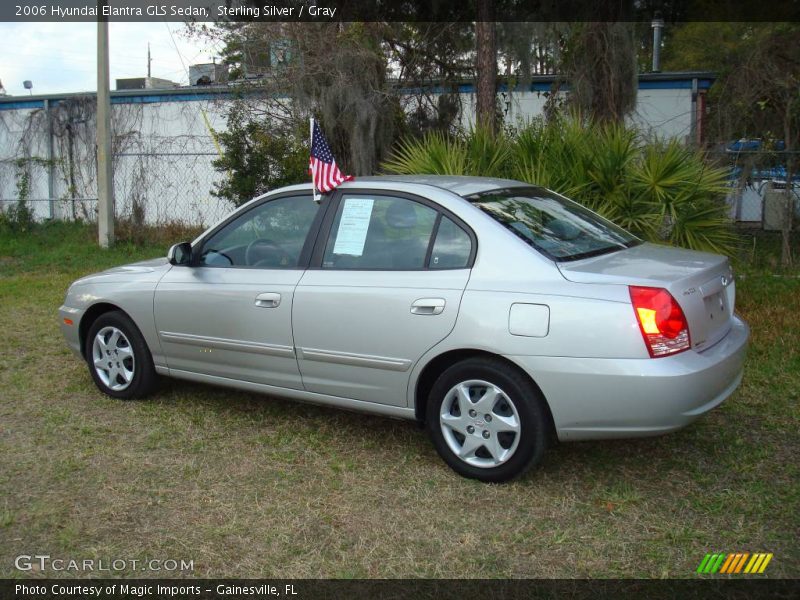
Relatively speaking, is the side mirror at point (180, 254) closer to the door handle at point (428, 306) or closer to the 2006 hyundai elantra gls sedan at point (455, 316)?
the 2006 hyundai elantra gls sedan at point (455, 316)

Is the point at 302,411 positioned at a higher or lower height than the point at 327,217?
lower

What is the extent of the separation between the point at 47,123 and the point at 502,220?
15.4 metres

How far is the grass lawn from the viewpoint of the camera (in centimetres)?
362

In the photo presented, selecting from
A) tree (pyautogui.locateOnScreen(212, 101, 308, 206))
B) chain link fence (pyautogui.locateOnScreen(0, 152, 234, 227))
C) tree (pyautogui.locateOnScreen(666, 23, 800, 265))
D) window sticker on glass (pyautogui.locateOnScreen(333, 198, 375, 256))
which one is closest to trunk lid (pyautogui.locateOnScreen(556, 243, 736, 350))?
window sticker on glass (pyautogui.locateOnScreen(333, 198, 375, 256))

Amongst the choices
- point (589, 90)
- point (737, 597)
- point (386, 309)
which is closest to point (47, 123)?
point (589, 90)

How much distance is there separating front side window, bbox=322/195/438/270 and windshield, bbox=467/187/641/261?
355 mm

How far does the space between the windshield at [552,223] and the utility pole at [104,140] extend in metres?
10.00

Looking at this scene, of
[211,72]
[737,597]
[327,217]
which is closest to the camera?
[737,597]

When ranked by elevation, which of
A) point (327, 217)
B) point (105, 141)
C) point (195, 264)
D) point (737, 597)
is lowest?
point (737, 597)

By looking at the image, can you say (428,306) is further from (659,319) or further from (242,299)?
(242,299)

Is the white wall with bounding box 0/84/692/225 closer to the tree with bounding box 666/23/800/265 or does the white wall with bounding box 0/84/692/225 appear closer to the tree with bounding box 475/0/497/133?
the tree with bounding box 475/0/497/133

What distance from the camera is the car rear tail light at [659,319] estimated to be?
12.5ft

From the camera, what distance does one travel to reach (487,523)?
154 inches

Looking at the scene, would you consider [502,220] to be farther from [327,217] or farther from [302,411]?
[302,411]
